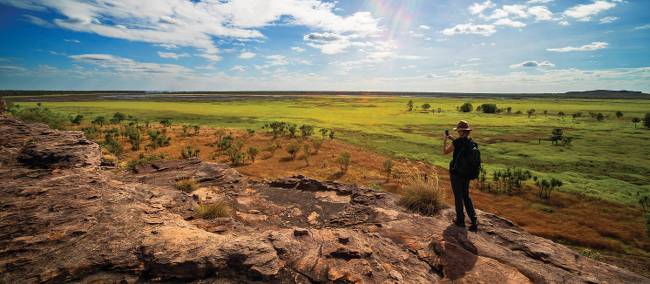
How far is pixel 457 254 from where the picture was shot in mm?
5219

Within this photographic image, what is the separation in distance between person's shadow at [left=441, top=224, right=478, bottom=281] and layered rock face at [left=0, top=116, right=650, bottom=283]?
0.06 feet

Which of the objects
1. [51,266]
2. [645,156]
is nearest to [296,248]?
[51,266]

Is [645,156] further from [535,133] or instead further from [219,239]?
[219,239]

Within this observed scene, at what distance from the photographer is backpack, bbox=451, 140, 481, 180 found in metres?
6.21

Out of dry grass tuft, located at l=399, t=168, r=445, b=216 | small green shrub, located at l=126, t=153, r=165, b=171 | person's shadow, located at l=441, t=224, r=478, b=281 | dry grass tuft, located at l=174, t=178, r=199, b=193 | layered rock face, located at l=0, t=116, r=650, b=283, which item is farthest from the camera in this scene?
small green shrub, located at l=126, t=153, r=165, b=171

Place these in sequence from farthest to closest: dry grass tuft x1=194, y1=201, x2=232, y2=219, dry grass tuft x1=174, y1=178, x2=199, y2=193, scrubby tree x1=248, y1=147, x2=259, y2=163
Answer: scrubby tree x1=248, y1=147, x2=259, y2=163 → dry grass tuft x1=174, y1=178, x2=199, y2=193 → dry grass tuft x1=194, y1=201, x2=232, y2=219

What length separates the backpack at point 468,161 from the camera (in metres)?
6.21

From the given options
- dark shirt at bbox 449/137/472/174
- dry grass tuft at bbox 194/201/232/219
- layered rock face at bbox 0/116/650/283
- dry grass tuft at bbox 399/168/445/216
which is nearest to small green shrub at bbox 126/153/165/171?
layered rock face at bbox 0/116/650/283

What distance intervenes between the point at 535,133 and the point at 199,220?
36646 millimetres

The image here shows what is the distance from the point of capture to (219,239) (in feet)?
15.9

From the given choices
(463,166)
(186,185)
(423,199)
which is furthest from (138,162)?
(463,166)

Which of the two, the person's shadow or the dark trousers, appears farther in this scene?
the dark trousers

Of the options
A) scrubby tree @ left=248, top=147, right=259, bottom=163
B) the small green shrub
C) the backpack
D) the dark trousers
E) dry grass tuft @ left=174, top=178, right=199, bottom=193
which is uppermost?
the backpack

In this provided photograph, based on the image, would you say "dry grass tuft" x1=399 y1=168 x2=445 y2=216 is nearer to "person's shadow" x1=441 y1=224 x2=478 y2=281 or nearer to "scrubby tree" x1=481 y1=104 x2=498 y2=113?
"person's shadow" x1=441 y1=224 x2=478 y2=281
